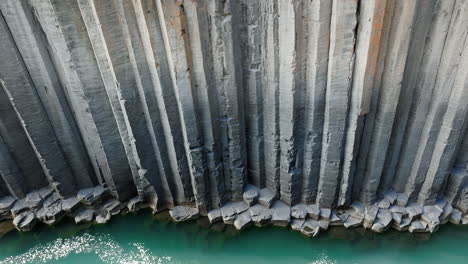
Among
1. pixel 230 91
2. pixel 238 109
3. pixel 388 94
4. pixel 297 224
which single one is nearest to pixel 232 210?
pixel 297 224

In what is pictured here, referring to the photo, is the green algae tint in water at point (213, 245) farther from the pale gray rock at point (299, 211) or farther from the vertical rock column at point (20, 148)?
the vertical rock column at point (20, 148)

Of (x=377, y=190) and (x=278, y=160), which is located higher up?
(x=278, y=160)

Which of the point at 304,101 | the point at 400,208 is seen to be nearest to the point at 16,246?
the point at 304,101

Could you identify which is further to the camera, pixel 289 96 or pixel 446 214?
pixel 446 214

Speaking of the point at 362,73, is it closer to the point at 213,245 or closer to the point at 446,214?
the point at 446,214

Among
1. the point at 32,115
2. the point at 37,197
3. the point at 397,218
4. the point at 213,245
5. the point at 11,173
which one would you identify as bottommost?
the point at 213,245

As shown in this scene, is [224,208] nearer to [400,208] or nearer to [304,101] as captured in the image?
[304,101]
